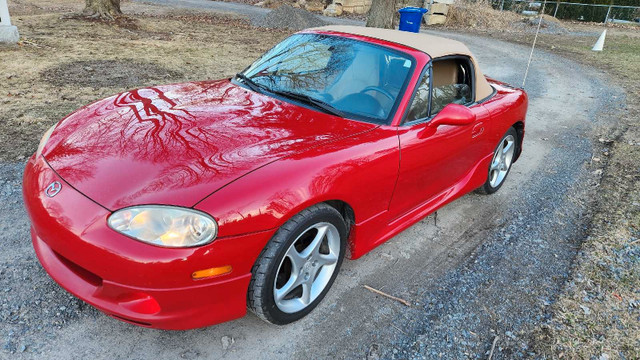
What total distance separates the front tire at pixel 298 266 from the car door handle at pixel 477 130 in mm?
1539

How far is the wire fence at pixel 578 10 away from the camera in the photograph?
2391 cm

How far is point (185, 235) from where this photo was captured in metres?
2.02

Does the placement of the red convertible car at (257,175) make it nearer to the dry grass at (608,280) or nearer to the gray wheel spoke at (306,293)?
the gray wheel spoke at (306,293)

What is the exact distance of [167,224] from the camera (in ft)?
6.65

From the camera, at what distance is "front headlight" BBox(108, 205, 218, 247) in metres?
2.01

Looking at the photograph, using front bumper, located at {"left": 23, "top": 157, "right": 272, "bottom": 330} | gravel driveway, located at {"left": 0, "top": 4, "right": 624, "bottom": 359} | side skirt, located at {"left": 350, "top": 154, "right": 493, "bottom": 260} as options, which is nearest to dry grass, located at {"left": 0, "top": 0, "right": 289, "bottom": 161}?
gravel driveway, located at {"left": 0, "top": 4, "right": 624, "bottom": 359}

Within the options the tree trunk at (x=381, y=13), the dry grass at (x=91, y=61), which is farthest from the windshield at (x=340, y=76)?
the tree trunk at (x=381, y=13)

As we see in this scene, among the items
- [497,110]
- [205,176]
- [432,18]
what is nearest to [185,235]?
A: [205,176]

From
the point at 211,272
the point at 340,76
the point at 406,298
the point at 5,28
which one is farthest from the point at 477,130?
the point at 5,28

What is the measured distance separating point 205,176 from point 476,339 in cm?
179

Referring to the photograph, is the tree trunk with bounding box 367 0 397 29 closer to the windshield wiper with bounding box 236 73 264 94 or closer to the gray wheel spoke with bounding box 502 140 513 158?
the gray wheel spoke with bounding box 502 140 513 158

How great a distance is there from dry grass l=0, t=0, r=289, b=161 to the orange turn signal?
122 inches

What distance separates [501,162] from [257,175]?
311cm

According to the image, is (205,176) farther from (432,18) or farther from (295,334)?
(432,18)
